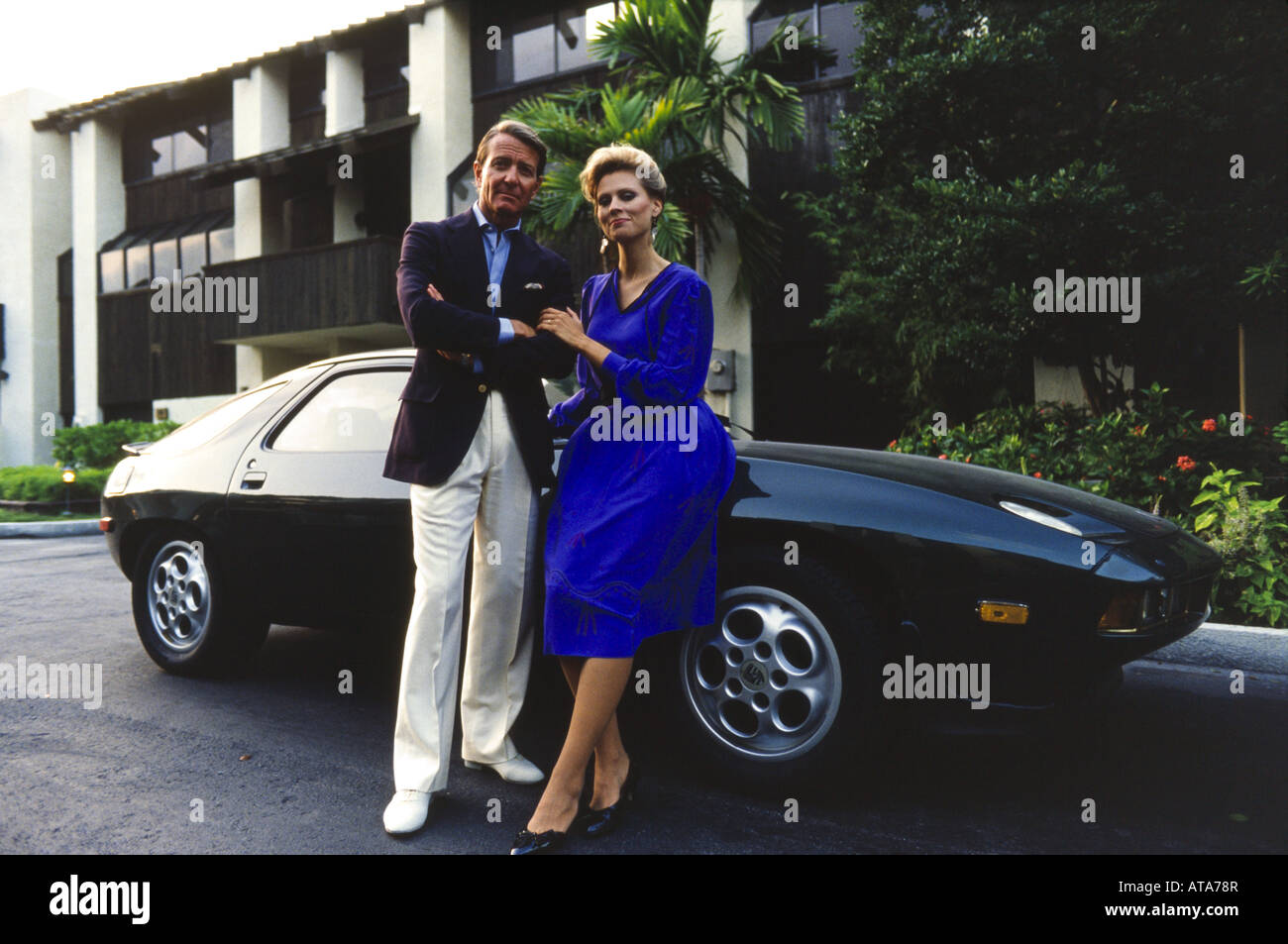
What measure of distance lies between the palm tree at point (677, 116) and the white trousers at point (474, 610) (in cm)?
631

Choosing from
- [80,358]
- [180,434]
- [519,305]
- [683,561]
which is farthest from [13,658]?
[80,358]

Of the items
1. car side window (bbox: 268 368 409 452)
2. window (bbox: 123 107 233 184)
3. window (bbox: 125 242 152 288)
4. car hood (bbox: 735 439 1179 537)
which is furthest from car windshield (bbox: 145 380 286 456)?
window (bbox: 125 242 152 288)

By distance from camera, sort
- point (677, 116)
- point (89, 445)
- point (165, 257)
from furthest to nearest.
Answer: point (165, 257), point (89, 445), point (677, 116)

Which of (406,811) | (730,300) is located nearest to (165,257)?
(730,300)

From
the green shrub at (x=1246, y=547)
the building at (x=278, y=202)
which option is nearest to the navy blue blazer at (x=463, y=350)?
the green shrub at (x=1246, y=547)

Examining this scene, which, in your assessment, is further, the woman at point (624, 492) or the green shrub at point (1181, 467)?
the green shrub at point (1181, 467)

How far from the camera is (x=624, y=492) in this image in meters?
2.35

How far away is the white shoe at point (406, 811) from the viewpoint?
2.38m

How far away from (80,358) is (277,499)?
20.4 m

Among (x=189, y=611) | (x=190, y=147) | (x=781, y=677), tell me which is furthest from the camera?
(x=190, y=147)

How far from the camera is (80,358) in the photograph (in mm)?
20312

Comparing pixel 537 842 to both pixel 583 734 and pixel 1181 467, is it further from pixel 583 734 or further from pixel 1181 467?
pixel 1181 467

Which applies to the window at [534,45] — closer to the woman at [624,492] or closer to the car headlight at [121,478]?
the car headlight at [121,478]

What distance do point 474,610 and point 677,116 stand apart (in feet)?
24.8
